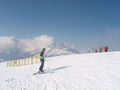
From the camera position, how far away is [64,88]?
9.73m

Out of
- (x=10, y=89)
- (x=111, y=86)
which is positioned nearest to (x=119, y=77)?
(x=111, y=86)

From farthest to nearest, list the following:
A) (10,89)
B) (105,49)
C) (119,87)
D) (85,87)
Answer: (105,49)
(10,89)
(85,87)
(119,87)

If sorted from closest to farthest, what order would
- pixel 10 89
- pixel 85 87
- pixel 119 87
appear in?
pixel 119 87 → pixel 85 87 → pixel 10 89

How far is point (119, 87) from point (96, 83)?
153 centimetres

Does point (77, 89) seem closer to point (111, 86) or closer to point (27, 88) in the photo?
point (111, 86)

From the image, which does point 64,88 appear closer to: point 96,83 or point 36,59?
point 96,83

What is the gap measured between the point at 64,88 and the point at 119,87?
3.23 meters

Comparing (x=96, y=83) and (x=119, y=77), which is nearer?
(x=96, y=83)

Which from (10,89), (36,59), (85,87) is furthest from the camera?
(36,59)

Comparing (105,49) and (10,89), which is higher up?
(105,49)

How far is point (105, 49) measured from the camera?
3744 centimetres

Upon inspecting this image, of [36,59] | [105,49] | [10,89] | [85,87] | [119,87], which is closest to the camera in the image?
[119,87]

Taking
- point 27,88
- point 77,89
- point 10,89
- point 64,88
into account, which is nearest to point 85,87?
point 77,89

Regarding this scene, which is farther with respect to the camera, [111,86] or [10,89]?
[10,89]
